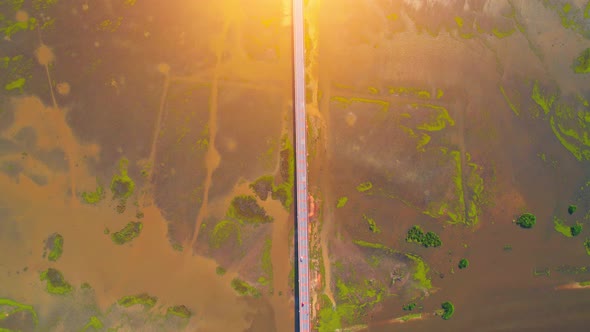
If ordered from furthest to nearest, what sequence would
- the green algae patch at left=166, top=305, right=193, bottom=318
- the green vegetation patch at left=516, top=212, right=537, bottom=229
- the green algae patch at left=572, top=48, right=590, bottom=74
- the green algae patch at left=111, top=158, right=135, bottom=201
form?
the green algae patch at left=572, top=48, right=590, bottom=74, the green vegetation patch at left=516, top=212, right=537, bottom=229, the green algae patch at left=111, top=158, right=135, bottom=201, the green algae patch at left=166, top=305, right=193, bottom=318

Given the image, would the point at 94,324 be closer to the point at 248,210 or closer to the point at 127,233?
the point at 127,233

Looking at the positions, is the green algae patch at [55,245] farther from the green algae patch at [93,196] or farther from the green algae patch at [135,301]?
the green algae patch at [135,301]

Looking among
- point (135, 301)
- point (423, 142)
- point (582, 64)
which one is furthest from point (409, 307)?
point (582, 64)

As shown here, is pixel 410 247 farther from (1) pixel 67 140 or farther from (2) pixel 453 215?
(1) pixel 67 140

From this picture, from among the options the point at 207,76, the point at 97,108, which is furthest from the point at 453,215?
the point at 97,108

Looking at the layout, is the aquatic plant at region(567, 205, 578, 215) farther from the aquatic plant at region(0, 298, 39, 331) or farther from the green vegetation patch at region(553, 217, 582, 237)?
the aquatic plant at region(0, 298, 39, 331)

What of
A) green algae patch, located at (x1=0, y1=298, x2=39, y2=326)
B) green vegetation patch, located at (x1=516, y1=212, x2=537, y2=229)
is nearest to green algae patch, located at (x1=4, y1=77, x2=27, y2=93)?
green algae patch, located at (x1=0, y1=298, x2=39, y2=326)
